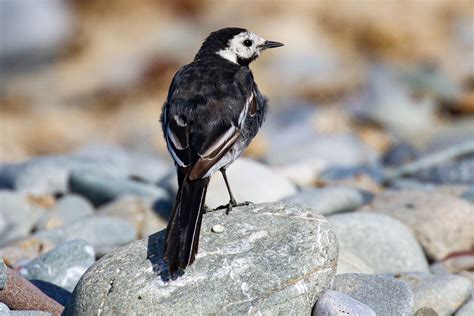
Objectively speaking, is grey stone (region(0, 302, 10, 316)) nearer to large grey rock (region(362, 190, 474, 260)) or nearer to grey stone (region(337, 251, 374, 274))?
grey stone (region(337, 251, 374, 274))

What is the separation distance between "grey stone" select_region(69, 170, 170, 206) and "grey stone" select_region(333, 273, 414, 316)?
12.3 feet

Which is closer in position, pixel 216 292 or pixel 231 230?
pixel 216 292

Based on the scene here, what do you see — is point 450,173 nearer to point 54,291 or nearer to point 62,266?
point 62,266

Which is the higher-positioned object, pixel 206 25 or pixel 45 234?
pixel 45 234

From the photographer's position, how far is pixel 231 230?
19.2 feet

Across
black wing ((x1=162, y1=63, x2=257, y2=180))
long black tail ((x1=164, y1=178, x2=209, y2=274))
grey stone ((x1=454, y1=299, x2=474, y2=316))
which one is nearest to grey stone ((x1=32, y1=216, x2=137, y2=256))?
black wing ((x1=162, y1=63, x2=257, y2=180))

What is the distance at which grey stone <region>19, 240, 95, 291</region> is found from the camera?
22.6 ft

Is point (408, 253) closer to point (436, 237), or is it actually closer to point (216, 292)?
point (436, 237)

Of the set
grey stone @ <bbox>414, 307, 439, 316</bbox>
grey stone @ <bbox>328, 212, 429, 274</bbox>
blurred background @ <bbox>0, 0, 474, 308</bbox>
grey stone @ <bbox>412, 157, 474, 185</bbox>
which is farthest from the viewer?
grey stone @ <bbox>412, 157, 474, 185</bbox>

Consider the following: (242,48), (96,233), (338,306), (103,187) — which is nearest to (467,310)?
(338,306)

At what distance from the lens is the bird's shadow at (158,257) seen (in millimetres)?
5488

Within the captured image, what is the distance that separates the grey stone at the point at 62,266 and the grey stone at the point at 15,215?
81.4 inches

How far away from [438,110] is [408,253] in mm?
8096

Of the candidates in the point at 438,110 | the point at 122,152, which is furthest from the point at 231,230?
the point at 438,110
